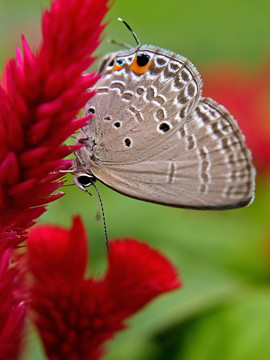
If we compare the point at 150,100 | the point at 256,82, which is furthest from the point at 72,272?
the point at 256,82

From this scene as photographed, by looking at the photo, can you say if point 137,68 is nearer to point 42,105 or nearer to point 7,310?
point 42,105

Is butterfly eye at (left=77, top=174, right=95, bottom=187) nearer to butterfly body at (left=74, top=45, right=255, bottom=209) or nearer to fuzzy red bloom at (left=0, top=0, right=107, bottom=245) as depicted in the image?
butterfly body at (left=74, top=45, right=255, bottom=209)

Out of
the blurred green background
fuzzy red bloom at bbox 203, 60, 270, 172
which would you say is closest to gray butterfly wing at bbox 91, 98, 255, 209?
the blurred green background

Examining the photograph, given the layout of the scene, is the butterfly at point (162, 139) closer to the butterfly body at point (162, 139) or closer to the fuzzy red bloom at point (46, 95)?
the butterfly body at point (162, 139)

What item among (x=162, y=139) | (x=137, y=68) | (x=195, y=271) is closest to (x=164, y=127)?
(x=162, y=139)

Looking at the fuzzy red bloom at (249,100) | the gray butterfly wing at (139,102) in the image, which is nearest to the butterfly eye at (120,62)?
the gray butterfly wing at (139,102)

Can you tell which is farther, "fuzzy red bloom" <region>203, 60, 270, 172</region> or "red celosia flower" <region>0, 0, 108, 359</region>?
"fuzzy red bloom" <region>203, 60, 270, 172</region>

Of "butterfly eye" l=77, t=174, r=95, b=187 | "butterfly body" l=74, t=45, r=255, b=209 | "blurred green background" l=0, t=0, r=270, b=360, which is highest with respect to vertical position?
"butterfly body" l=74, t=45, r=255, b=209
